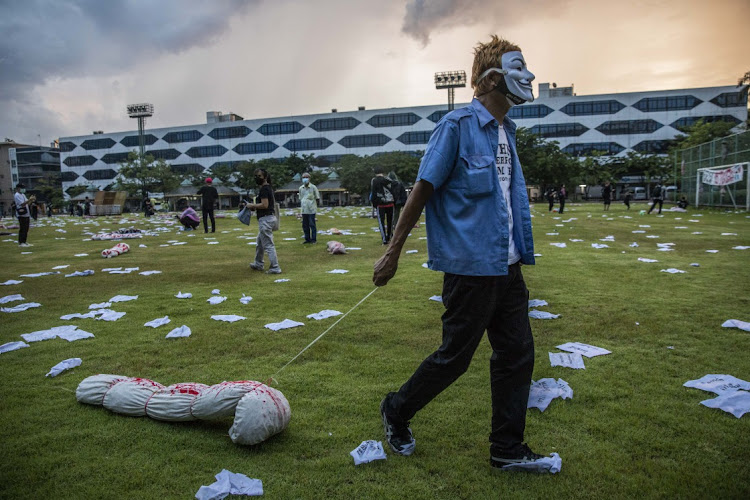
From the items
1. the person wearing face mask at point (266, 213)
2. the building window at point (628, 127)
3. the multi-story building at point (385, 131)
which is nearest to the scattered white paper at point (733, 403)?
the person wearing face mask at point (266, 213)

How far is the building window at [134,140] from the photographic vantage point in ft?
275

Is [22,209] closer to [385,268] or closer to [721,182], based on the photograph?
[385,268]

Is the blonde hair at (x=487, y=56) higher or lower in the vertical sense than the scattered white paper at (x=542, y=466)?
higher

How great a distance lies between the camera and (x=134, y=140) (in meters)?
84.9

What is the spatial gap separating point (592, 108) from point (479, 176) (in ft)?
253

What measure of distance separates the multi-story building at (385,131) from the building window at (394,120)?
6.4 inches

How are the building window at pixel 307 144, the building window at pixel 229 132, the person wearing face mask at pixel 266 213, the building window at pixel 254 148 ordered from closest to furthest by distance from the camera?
1. the person wearing face mask at pixel 266 213
2. the building window at pixel 307 144
3. the building window at pixel 254 148
4. the building window at pixel 229 132

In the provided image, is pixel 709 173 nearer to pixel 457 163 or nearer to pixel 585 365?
pixel 585 365

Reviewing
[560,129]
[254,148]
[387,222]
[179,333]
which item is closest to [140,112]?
[254,148]

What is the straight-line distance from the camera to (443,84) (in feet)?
226

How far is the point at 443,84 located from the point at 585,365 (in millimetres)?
70346

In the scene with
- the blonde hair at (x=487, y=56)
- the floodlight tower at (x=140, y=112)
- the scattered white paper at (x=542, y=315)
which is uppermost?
the floodlight tower at (x=140, y=112)

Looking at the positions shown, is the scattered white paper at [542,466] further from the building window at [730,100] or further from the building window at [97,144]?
the building window at [97,144]

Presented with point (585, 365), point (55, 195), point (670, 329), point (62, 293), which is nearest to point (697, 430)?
point (585, 365)
